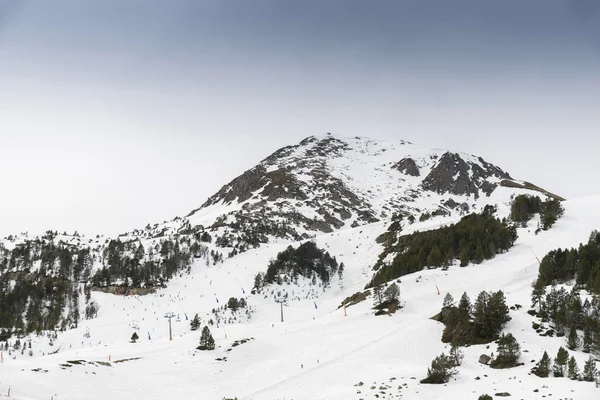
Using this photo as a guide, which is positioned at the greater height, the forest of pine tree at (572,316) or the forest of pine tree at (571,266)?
the forest of pine tree at (571,266)

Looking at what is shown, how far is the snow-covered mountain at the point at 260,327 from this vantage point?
28.1 m

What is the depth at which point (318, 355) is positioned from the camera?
123ft

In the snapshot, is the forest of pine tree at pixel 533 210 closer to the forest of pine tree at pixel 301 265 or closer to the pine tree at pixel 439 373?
the forest of pine tree at pixel 301 265

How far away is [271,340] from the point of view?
145 feet

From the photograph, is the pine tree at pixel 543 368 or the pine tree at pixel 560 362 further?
the pine tree at pixel 543 368

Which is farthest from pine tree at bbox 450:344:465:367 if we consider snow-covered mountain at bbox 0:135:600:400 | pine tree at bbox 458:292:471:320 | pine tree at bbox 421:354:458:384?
pine tree at bbox 458:292:471:320

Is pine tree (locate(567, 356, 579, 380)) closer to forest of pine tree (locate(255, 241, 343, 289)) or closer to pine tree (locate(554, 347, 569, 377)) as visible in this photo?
pine tree (locate(554, 347, 569, 377))

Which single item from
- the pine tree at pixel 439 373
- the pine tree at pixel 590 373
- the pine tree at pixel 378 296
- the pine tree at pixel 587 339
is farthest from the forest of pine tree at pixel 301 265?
the pine tree at pixel 590 373

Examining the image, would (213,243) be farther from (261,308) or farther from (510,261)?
(510,261)

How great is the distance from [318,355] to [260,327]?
55.6 feet

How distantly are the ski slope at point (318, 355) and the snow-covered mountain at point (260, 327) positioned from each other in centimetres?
16

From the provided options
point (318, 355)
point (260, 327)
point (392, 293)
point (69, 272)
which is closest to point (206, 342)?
point (318, 355)

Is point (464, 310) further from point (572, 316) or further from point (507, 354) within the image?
point (572, 316)

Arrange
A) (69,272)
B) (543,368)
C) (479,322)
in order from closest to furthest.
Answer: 1. (543,368)
2. (479,322)
3. (69,272)
